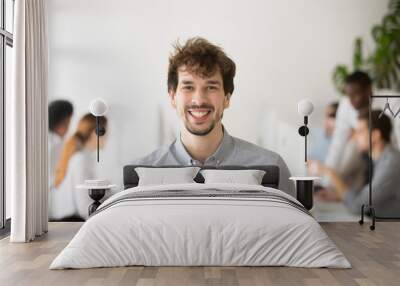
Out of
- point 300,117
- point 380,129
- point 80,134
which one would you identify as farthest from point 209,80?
point 380,129

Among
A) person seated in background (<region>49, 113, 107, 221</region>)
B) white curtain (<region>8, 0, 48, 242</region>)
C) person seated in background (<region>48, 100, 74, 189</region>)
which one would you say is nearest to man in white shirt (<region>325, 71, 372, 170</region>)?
person seated in background (<region>49, 113, 107, 221</region>)

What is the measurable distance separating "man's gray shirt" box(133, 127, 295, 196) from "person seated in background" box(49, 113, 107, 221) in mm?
631

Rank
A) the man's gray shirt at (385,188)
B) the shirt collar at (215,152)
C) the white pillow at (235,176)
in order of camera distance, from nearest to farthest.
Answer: the white pillow at (235,176), the shirt collar at (215,152), the man's gray shirt at (385,188)

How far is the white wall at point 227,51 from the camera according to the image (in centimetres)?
736

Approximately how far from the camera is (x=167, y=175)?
677 cm

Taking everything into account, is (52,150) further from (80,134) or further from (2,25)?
(2,25)

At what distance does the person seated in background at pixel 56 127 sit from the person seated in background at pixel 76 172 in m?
0.08

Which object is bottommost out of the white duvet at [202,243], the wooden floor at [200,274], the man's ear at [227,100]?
the wooden floor at [200,274]

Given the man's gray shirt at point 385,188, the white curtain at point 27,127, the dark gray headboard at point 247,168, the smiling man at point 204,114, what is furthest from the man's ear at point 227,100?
the white curtain at point 27,127

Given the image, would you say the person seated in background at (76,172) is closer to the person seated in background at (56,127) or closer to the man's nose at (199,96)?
the person seated in background at (56,127)

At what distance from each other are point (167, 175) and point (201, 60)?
1598mm

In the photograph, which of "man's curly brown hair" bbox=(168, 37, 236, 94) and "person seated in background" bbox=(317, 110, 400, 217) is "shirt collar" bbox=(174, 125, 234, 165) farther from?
"person seated in background" bbox=(317, 110, 400, 217)

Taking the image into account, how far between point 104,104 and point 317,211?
9.93ft

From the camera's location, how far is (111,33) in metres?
7.41
